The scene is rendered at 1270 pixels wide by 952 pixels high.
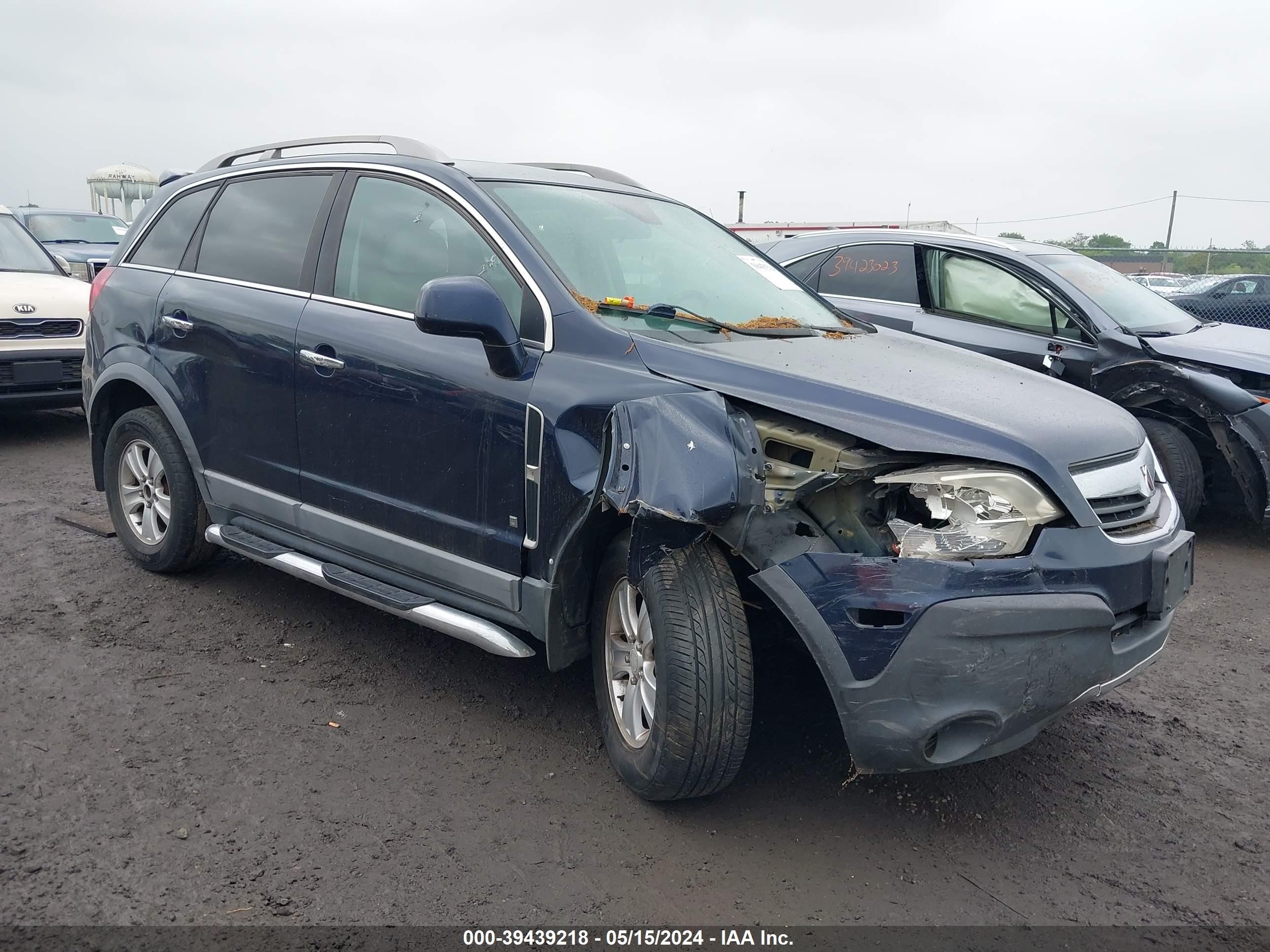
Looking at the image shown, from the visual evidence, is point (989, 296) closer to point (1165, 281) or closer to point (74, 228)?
point (74, 228)

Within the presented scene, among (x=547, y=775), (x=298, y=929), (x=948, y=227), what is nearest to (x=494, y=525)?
(x=547, y=775)

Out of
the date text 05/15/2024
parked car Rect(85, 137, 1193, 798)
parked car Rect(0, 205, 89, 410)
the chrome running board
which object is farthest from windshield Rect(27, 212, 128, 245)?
the date text 05/15/2024

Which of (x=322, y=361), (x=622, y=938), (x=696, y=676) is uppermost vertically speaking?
(x=322, y=361)

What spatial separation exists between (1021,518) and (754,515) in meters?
0.69

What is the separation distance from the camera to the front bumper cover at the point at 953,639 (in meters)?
2.56

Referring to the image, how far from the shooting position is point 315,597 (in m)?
4.79

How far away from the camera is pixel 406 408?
3559 mm

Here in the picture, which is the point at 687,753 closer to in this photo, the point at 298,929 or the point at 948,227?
the point at 298,929

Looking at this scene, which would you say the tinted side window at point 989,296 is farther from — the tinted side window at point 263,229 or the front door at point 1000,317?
the tinted side window at point 263,229

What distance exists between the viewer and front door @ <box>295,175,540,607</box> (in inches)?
131

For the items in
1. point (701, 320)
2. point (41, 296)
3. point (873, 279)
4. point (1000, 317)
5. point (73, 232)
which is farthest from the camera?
point (73, 232)

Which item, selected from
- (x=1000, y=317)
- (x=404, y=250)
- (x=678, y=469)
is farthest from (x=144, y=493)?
(x=1000, y=317)

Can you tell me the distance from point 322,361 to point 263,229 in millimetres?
914

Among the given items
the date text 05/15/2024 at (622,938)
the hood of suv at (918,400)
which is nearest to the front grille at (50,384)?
the hood of suv at (918,400)
